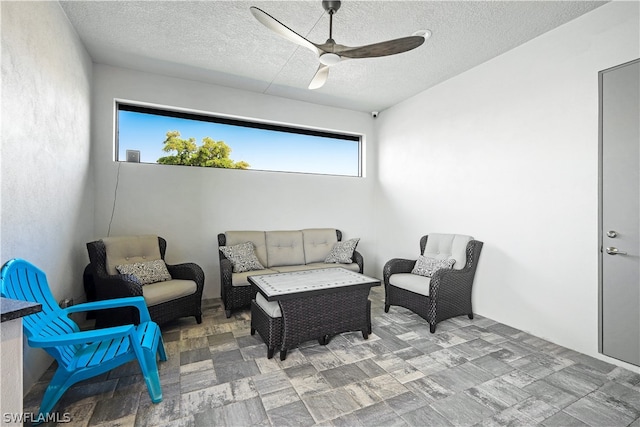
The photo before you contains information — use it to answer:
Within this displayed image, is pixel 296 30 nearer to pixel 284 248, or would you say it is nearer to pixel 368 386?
pixel 284 248

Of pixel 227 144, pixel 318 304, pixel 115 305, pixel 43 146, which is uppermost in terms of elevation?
pixel 227 144

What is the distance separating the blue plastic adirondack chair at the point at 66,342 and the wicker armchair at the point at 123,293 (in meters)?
0.56

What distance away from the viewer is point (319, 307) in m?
2.53

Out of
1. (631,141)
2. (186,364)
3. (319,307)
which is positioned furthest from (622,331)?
(186,364)

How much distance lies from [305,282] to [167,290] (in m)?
1.36

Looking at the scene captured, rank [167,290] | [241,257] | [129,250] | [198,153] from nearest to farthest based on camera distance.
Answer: [167,290]
[129,250]
[241,257]
[198,153]

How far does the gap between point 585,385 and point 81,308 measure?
11.9 ft

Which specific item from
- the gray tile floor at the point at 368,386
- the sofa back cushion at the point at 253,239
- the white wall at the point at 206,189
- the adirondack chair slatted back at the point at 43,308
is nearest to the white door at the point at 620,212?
the gray tile floor at the point at 368,386

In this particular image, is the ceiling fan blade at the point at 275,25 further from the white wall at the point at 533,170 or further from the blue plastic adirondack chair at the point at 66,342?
the white wall at the point at 533,170

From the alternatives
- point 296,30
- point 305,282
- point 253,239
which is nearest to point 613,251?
point 305,282

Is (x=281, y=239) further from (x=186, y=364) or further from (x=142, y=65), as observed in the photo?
(x=142, y=65)

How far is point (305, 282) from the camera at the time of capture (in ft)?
8.82

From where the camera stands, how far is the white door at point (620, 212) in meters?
2.23

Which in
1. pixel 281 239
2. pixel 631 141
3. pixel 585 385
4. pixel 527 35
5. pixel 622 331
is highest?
pixel 527 35
